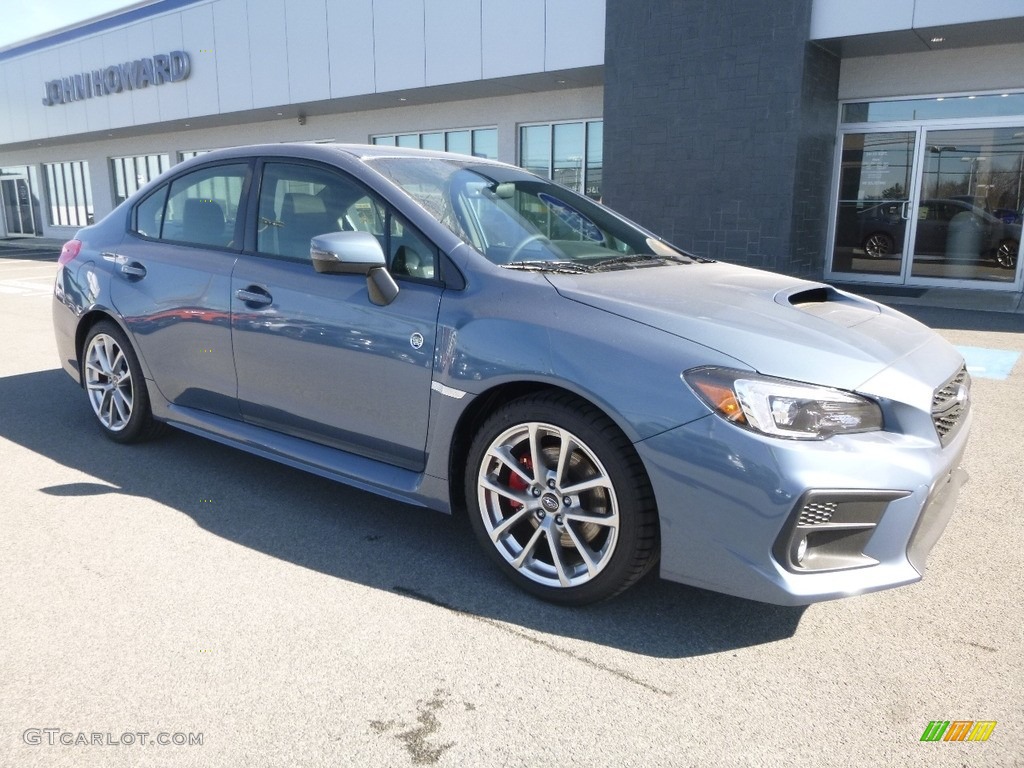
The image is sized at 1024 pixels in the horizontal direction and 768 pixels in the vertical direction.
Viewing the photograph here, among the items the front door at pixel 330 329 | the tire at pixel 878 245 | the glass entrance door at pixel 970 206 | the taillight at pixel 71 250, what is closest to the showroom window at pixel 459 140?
the tire at pixel 878 245

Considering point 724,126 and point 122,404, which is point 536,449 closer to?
point 122,404

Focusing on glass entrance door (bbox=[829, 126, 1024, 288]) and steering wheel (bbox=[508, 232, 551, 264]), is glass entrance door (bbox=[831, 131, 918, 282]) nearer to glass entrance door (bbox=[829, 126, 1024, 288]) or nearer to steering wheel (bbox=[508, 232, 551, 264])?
glass entrance door (bbox=[829, 126, 1024, 288])

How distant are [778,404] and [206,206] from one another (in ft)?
10.2

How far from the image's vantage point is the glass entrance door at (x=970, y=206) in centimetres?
1151

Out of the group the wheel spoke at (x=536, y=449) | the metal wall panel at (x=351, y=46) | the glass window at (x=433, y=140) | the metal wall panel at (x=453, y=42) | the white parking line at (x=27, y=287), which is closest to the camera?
the wheel spoke at (x=536, y=449)

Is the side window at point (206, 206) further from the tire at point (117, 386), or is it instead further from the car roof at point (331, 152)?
the tire at point (117, 386)

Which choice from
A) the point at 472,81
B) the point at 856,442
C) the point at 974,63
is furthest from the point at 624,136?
the point at 856,442

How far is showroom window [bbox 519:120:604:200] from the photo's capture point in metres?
14.9

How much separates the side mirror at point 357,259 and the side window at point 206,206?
977mm

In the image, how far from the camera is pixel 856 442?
245 centimetres

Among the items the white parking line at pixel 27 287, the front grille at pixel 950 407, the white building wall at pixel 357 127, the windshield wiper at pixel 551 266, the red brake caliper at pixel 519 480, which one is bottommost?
the white parking line at pixel 27 287

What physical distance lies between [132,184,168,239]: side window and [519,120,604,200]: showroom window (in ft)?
35.3

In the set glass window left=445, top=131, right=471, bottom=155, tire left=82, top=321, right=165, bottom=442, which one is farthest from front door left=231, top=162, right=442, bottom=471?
glass window left=445, top=131, right=471, bottom=155

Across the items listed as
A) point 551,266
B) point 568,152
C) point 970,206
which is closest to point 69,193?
point 568,152
